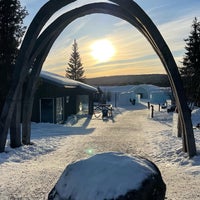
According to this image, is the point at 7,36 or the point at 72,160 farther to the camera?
the point at 7,36

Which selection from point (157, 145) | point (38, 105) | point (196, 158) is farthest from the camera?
point (38, 105)

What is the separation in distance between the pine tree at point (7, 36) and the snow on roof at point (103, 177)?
46.9 feet

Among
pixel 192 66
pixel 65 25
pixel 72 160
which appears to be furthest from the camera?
pixel 192 66

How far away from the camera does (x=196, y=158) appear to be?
378 inches

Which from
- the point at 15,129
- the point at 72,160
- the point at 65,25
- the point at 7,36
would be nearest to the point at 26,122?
the point at 15,129

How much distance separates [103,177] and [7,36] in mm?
15442

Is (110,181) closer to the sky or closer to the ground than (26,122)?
closer to the ground

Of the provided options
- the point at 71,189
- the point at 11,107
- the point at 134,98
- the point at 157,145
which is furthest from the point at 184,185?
the point at 134,98

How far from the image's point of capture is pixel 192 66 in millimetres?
29859

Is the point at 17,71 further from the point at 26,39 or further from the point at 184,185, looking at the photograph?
the point at 184,185

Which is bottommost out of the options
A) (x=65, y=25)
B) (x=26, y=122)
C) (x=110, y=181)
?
(x=110, y=181)

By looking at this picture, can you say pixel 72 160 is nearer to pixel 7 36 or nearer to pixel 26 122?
pixel 26 122

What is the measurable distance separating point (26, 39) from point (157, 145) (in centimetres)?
651

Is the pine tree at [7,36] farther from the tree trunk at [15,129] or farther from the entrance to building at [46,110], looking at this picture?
the tree trunk at [15,129]
